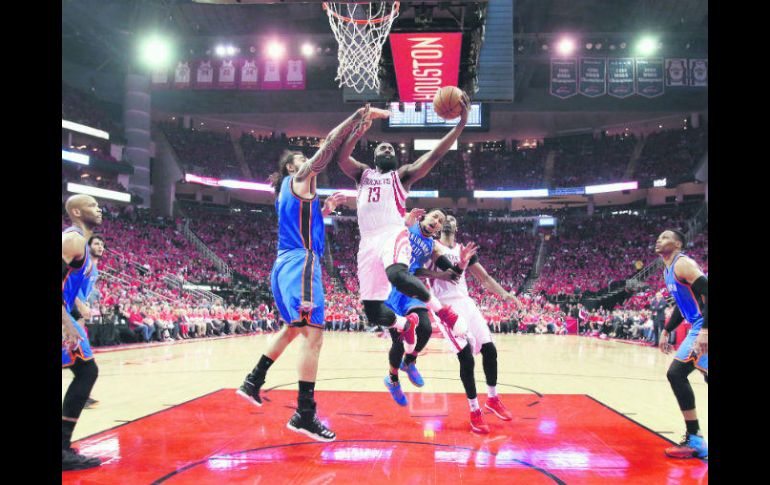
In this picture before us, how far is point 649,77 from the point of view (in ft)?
72.8

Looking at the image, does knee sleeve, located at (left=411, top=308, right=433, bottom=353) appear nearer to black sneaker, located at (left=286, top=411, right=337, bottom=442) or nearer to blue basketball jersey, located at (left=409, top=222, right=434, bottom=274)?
blue basketball jersey, located at (left=409, top=222, right=434, bottom=274)

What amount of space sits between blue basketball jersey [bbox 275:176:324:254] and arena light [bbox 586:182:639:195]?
31.6m

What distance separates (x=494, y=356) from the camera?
17.6 ft

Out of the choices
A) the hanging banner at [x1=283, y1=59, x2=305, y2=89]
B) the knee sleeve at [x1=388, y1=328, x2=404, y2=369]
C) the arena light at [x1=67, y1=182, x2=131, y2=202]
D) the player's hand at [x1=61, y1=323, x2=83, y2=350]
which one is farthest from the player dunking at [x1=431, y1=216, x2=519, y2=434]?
the arena light at [x1=67, y1=182, x2=131, y2=202]

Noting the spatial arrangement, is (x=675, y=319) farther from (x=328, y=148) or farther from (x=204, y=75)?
(x=204, y=75)

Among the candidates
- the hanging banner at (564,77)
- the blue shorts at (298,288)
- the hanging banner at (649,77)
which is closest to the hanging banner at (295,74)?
the hanging banner at (564,77)

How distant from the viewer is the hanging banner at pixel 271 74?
75.7 feet

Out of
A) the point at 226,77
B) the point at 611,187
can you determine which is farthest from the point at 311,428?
the point at 611,187

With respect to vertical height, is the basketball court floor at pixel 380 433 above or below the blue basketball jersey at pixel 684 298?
below

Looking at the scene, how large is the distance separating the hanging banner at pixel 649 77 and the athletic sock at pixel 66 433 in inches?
919

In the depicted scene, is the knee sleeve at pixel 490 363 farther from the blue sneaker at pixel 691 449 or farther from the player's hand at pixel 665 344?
the blue sneaker at pixel 691 449

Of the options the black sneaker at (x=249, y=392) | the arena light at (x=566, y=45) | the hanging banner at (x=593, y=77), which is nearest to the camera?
the black sneaker at (x=249, y=392)

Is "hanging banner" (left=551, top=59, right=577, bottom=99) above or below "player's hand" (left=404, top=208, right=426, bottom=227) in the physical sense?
above

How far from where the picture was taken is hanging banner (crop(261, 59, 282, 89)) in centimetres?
→ 2308
